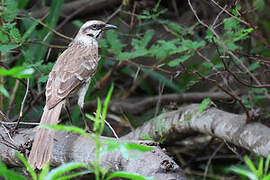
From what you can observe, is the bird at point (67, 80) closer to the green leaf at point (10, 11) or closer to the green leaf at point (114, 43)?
the green leaf at point (114, 43)

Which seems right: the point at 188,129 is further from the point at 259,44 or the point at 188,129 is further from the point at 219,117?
the point at 259,44

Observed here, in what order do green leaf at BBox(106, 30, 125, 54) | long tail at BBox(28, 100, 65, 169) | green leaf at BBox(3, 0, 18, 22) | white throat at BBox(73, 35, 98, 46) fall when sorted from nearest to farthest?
long tail at BBox(28, 100, 65, 169)
green leaf at BBox(3, 0, 18, 22)
white throat at BBox(73, 35, 98, 46)
green leaf at BBox(106, 30, 125, 54)

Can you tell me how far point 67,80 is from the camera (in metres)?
4.17

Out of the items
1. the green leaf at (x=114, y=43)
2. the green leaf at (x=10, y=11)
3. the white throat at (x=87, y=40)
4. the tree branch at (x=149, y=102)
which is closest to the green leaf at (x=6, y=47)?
the green leaf at (x=10, y=11)

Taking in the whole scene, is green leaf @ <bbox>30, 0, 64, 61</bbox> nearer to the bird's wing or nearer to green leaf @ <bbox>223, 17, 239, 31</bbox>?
the bird's wing

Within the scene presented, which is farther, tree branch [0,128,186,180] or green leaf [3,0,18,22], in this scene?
green leaf [3,0,18,22]

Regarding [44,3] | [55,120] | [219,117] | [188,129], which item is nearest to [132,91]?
[44,3]

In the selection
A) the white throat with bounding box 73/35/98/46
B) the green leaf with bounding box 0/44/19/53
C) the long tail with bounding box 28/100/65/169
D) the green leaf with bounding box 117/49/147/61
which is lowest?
the long tail with bounding box 28/100/65/169

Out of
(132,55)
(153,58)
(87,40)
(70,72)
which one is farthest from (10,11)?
(153,58)

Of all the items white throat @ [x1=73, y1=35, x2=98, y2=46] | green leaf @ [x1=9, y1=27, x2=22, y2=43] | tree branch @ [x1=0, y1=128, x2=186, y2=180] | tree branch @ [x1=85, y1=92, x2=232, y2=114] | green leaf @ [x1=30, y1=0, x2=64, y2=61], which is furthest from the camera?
tree branch @ [x1=85, y1=92, x2=232, y2=114]

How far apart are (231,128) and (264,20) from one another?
289cm

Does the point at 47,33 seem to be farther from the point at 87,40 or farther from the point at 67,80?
the point at 67,80

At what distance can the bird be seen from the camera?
10.5 ft

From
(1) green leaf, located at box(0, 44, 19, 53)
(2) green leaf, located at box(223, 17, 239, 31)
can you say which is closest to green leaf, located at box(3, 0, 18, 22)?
(1) green leaf, located at box(0, 44, 19, 53)
